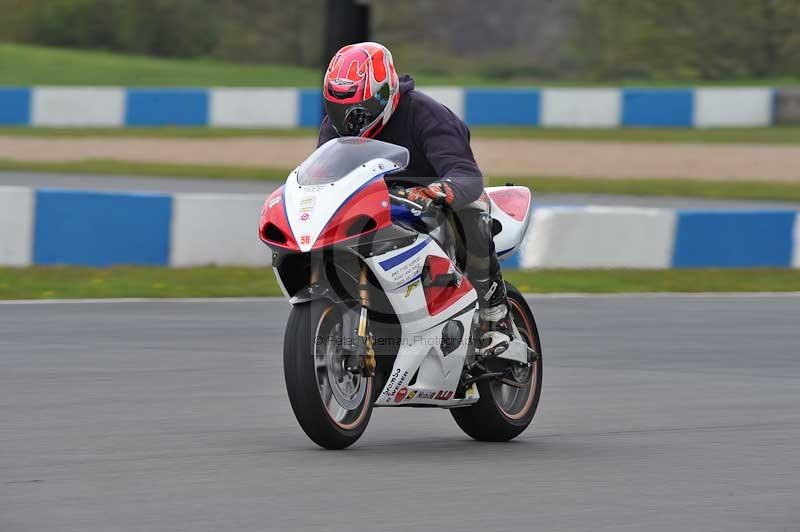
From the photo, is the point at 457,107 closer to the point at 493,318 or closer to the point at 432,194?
the point at 493,318

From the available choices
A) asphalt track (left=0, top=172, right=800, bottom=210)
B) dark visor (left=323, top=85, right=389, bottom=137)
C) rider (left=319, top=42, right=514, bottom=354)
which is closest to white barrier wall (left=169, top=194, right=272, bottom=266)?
asphalt track (left=0, top=172, right=800, bottom=210)

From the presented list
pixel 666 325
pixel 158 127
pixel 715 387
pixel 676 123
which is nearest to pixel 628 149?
pixel 676 123

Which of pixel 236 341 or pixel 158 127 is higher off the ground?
pixel 236 341

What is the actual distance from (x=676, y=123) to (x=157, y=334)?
2053 cm

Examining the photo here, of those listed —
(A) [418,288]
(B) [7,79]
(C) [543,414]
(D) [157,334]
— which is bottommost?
(B) [7,79]

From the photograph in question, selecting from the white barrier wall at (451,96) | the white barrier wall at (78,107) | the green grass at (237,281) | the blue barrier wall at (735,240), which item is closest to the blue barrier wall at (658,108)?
the white barrier wall at (451,96)

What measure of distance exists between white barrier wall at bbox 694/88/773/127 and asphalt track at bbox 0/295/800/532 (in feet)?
63.2

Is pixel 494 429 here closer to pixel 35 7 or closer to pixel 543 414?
pixel 543 414

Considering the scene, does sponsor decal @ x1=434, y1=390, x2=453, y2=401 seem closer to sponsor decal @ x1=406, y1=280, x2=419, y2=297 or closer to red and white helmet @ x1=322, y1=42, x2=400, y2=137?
sponsor decal @ x1=406, y1=280, x2=419, y2=297

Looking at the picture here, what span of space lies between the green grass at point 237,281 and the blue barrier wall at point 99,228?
8.1 inches

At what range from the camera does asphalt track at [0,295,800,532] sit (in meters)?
4.91

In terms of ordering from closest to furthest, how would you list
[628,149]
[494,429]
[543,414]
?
[494,429], [543,414], [628,149]

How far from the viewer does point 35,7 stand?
126ft

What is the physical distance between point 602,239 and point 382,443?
7.28m
